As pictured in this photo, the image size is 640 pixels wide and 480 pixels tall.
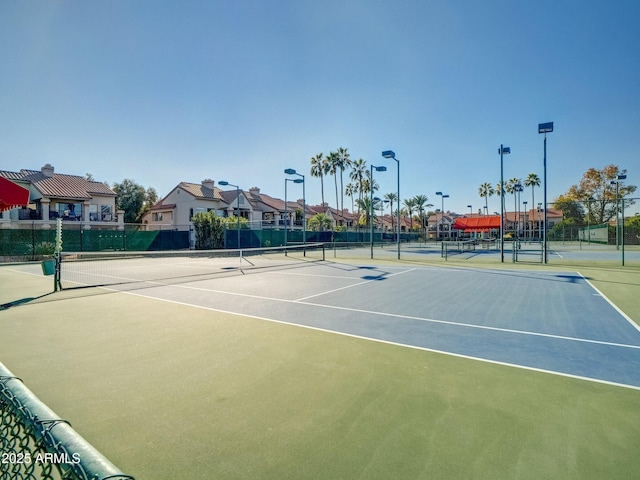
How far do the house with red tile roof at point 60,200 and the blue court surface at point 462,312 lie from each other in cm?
3415

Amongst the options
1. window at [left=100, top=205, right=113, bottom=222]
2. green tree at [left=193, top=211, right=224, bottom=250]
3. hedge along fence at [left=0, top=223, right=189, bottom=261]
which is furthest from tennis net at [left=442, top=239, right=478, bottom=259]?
window at [left=100, top=205, right=113, bottom=222]

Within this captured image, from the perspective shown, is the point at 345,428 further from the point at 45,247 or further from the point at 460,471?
the point at 45,247

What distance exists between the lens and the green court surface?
294 cm

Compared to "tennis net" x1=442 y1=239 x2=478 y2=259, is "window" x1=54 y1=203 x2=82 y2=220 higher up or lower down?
higher up

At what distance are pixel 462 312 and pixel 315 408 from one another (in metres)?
5.74

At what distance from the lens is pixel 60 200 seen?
40.0 metres

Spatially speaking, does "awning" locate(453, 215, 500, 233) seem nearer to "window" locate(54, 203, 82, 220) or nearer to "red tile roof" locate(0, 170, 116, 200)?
"red tile roof" locate(0, 170, 116, 200)

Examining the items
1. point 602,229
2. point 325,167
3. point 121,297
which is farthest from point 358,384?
point 325,167

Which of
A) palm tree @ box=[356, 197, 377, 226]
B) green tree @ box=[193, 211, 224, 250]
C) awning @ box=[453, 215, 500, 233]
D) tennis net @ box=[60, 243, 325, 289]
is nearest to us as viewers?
tennis net @ box=[60, 243, 325, 289]

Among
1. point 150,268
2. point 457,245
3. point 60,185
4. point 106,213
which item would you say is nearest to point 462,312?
point 150,268

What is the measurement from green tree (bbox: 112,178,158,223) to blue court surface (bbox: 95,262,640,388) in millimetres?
55032

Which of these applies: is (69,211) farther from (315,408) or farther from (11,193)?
(315,408)

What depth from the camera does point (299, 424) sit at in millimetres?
3512

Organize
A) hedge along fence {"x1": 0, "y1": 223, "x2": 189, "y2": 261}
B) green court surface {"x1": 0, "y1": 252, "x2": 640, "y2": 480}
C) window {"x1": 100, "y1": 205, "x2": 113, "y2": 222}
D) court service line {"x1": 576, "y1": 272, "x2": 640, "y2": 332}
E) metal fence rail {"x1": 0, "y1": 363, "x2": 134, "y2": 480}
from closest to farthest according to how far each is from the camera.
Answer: metal fence rail {"x1": 0, "y1": 363, "x2": 134, "y2": 480}
green court surface {"x1": 0, "y1": 252, "x2": 640, "y2": 480}
court service line {"x1": 576, "y1": 272, "x2": 640, "y2": 332}
hedge along fence {"x1": 0, "y1": 223, "x2": 189, "y2": 261}
window {"x1": 100, "y1": 205, "x2": 113, "y2": 222}
